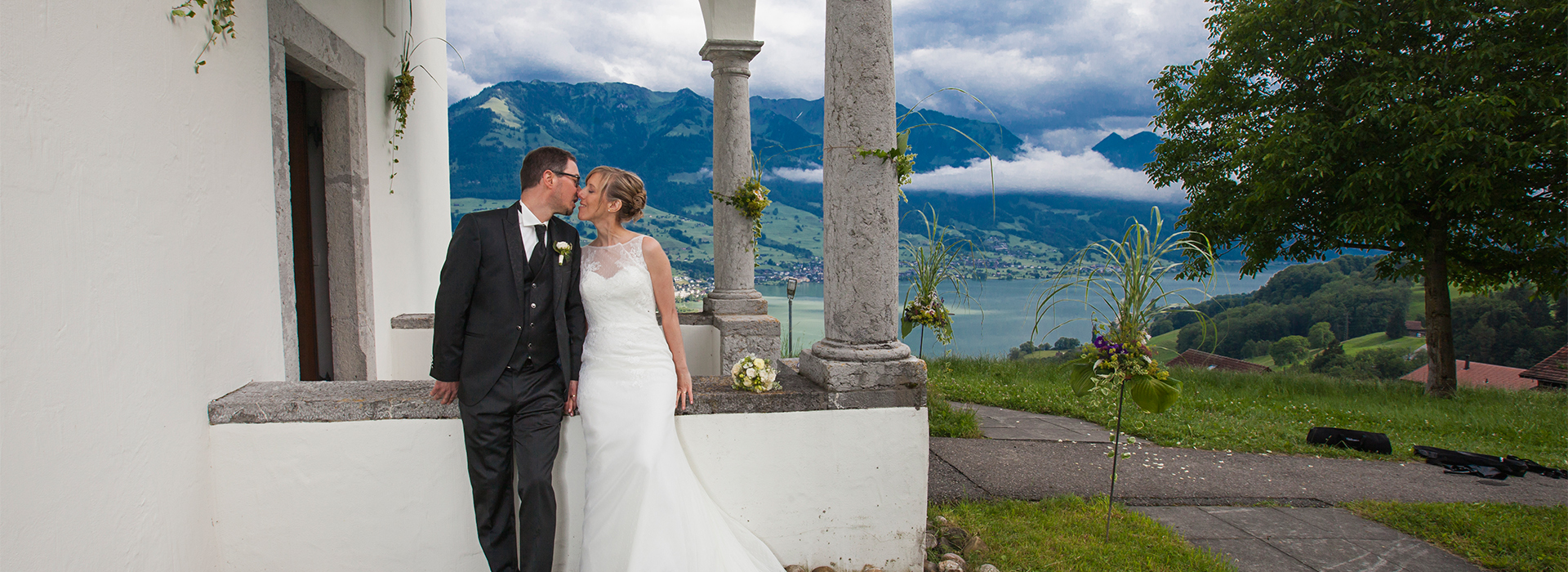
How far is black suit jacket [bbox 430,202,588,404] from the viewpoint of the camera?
264cm

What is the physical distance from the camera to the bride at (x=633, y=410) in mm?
2826

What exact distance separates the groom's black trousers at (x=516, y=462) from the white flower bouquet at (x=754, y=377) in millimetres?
788

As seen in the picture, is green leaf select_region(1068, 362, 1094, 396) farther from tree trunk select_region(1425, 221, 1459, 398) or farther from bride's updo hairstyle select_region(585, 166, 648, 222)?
tree trunk select_region(1425, 221, 1459, 398)

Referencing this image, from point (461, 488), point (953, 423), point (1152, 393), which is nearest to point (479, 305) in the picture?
point (461, 488)

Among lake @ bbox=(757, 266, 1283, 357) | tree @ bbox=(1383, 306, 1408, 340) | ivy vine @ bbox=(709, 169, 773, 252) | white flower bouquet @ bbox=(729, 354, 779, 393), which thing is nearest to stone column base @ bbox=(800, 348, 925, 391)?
white flower bouquet @ bbox=(729, 354, 779, 393)

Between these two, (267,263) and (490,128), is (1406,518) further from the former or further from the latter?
(490,128)

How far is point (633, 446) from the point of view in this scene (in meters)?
2.86

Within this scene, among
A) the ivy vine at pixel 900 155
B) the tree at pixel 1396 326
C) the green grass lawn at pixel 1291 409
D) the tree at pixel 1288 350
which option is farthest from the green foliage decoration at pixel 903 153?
the tree at pixel 1396 326

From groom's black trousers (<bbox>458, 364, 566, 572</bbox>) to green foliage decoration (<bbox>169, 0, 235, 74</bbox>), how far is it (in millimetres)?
1680

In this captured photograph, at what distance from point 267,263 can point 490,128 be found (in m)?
46.3

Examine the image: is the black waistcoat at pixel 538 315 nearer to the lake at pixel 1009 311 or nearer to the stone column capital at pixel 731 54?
the lake at pixel 1009 311

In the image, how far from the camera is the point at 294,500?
2889mm

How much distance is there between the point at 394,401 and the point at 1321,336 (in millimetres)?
18802

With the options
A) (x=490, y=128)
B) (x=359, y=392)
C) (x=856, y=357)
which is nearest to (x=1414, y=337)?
(x=856, y=357)
